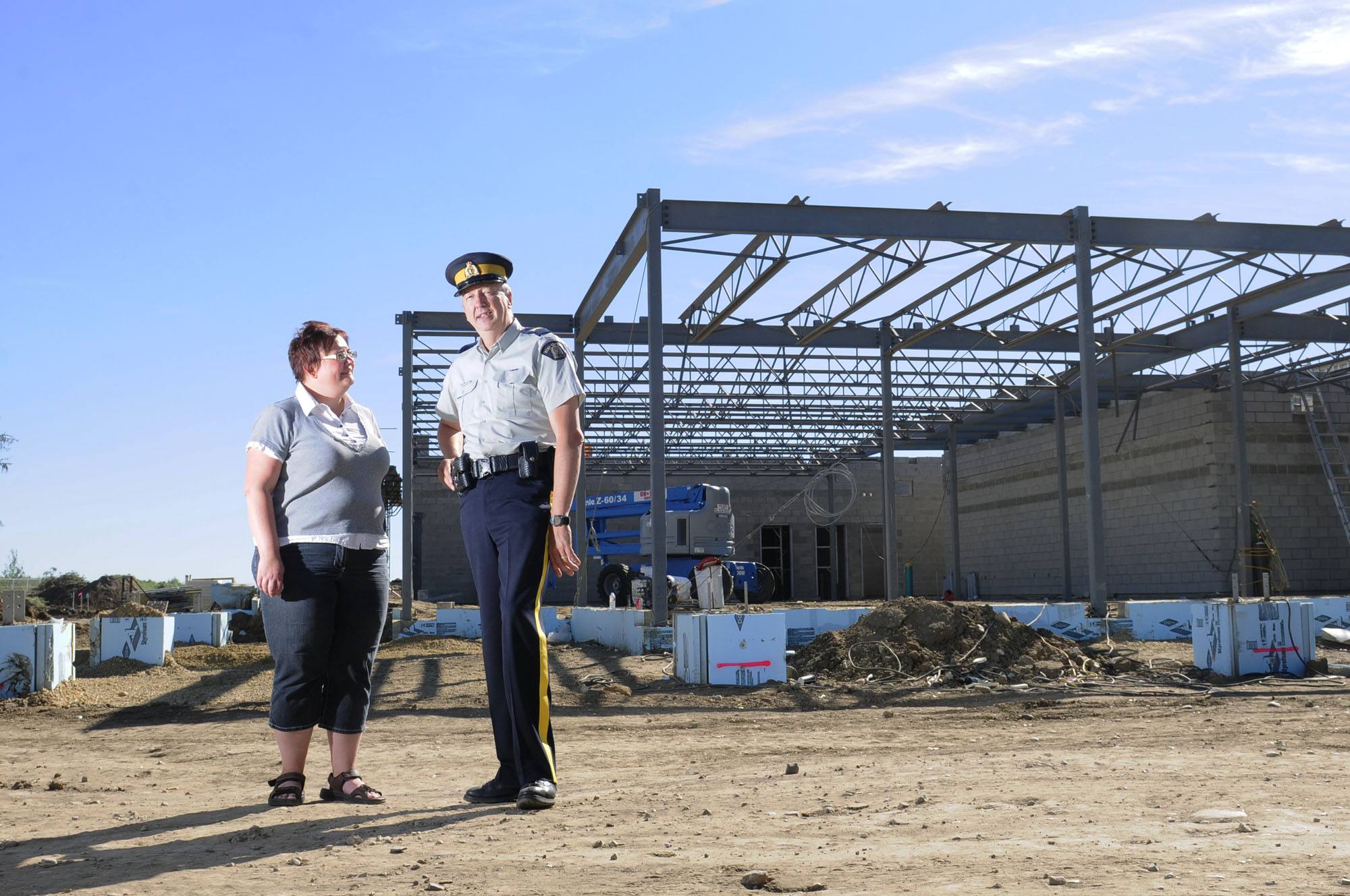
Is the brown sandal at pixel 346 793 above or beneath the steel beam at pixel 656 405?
beneath

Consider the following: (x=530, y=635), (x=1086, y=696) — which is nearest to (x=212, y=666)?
(x=1086, y=696)

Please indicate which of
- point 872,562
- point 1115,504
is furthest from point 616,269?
point 872,562

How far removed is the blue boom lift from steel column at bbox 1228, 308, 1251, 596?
9.59 metres

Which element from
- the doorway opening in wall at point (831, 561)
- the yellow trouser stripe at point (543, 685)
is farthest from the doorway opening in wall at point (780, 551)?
the yellow trouser stripe at point (543, 685)

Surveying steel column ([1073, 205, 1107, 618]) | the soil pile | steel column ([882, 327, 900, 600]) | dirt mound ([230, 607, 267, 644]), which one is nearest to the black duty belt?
steel column ([1073, 205, 1107, 618])

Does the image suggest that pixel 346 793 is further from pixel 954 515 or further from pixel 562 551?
pixel 954 515

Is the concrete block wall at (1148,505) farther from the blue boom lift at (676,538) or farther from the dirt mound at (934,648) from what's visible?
the dirt mound at (934,648)

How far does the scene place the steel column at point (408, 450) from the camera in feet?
65.6

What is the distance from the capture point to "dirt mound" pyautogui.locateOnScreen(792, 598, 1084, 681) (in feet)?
33.9

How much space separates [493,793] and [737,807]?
90 cm

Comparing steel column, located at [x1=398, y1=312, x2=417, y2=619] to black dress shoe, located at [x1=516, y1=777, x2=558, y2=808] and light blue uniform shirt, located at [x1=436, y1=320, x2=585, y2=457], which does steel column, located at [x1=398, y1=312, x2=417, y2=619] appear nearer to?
light blue uniform shirt, located at [x1=436, y1=320, x2=585, y2=457]

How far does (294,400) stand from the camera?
4.40 meters

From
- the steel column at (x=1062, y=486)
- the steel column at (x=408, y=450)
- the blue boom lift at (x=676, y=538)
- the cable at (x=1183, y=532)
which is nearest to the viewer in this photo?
the steel column at (x=408, y=450)

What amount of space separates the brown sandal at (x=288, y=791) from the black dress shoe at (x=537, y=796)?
853 millimetres
